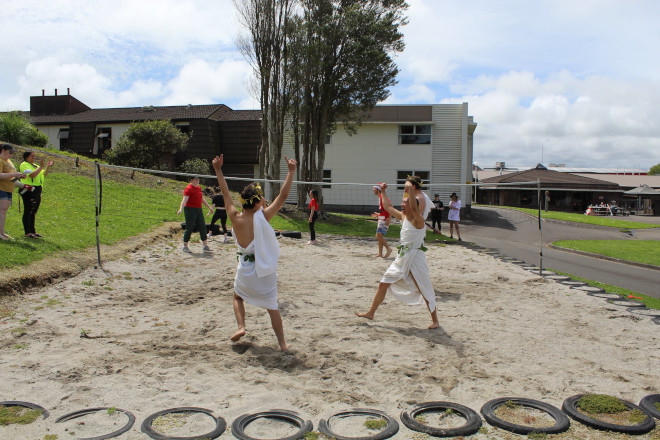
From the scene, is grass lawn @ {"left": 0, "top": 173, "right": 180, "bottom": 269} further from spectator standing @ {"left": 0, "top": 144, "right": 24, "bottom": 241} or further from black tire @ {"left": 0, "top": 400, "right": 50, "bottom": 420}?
black tire @ {"left": 0, "top": 400, "right": 50, "bottom": 420}

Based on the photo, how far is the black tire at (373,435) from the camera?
145 inches

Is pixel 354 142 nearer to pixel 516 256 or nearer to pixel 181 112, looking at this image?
pixel 181 112

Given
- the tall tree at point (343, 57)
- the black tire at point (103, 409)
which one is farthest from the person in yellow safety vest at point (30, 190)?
the tall tree at point (343, 57)

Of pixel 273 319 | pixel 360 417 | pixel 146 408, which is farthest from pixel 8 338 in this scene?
pixel 360 417

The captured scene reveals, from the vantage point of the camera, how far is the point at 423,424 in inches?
155

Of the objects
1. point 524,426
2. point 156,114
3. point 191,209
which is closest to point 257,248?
point 524,426

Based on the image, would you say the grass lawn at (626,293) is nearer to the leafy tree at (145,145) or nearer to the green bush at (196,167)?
the green bush at (196,167)

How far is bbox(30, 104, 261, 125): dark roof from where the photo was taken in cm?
3700

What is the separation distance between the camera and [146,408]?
4.11 metres

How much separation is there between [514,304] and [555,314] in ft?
2.36

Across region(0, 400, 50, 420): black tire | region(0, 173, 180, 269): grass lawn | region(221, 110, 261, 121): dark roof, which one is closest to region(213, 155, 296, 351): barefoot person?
region(0, 400, 50, 420): black tire

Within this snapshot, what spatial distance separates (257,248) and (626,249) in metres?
17.9

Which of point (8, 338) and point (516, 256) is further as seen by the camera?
point (516, 256)

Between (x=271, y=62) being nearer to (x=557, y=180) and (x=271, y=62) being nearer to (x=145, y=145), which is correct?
(x=145, y=145)
